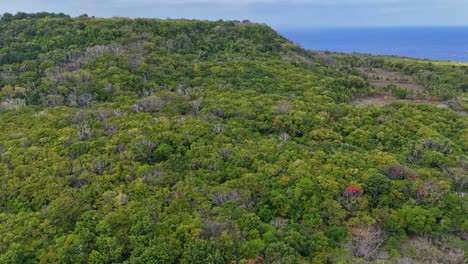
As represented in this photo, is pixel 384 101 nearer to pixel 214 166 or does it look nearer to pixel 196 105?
pixel 196 105

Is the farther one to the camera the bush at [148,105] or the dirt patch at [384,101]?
the dirt patch at [384,101]

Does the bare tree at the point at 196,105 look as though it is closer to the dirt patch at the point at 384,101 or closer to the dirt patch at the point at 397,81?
the dirt patch at the point at 384,101

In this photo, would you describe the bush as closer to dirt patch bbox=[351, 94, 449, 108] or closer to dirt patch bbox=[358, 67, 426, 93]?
dirt patch bbox=[351, 94, 449, 108]

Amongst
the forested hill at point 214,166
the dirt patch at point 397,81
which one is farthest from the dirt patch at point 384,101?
the dirt patch at point 397,81

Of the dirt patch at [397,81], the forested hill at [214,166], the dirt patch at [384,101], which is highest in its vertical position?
the dirt patch at [397,81]

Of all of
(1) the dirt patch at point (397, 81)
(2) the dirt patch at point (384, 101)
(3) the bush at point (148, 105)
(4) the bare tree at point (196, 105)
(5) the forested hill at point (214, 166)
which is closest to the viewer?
(5) the forested hill at point (214, 166)

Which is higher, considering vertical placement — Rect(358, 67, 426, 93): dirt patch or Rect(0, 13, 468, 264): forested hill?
Rect(358, 67, 426, 93): dirt patch

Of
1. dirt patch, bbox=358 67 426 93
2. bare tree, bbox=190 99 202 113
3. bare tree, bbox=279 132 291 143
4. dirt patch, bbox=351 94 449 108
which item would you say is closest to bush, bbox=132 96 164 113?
bare tree, bbox=190 99 202 113

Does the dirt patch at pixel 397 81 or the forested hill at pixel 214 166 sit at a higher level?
the dirt patch at pixel 397 81

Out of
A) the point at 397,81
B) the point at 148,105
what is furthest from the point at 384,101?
the point at 148,105
